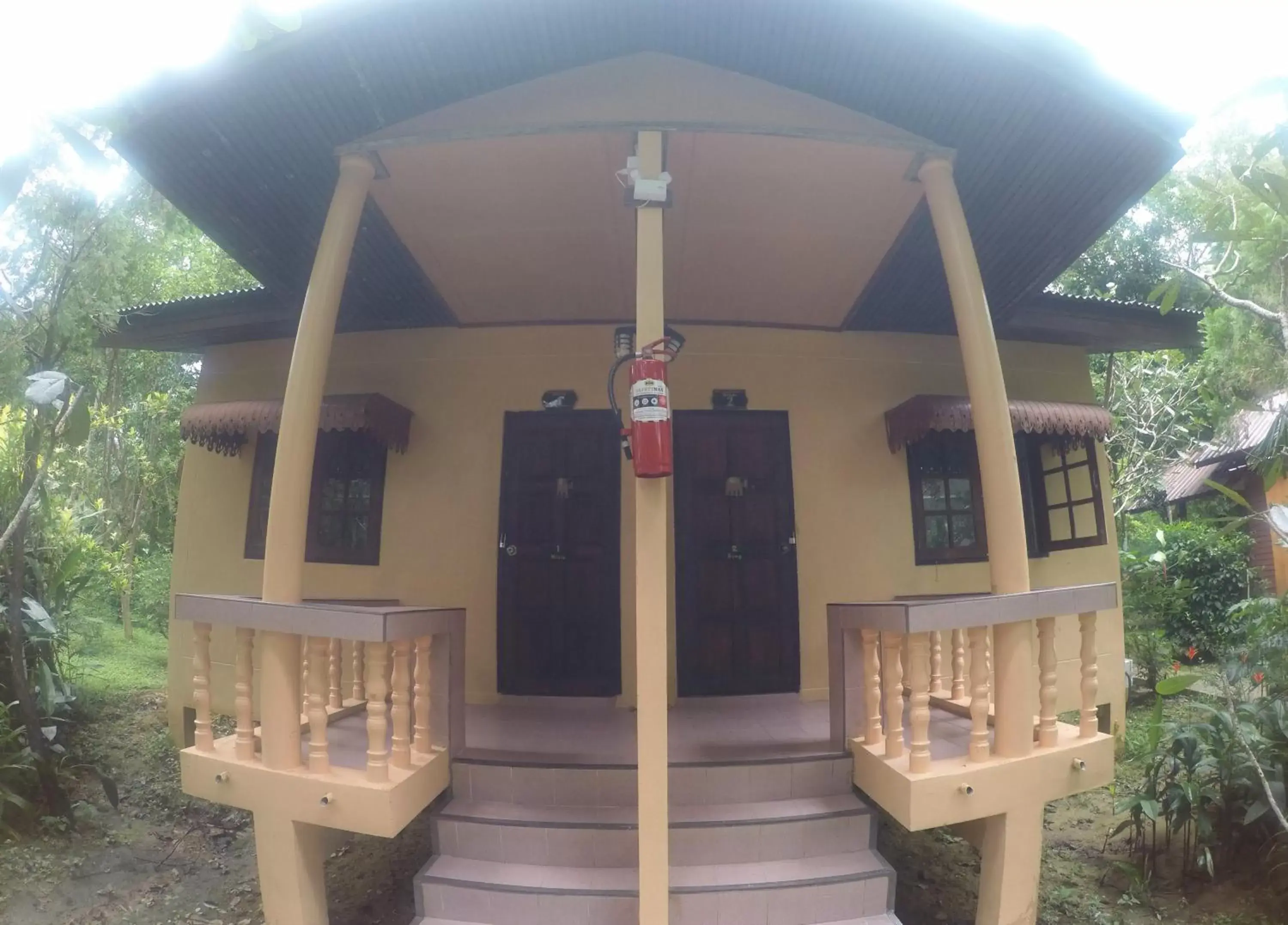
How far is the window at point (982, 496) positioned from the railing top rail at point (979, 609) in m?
1.98

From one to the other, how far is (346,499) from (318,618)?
8.19ft

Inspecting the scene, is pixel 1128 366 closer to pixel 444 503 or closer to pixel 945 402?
pixel 945 402

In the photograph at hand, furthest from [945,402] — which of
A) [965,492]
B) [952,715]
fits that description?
[952,715]

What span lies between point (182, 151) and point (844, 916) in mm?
3991

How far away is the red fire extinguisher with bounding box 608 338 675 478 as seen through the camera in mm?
2559

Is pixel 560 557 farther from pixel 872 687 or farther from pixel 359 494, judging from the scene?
pixel 872 687

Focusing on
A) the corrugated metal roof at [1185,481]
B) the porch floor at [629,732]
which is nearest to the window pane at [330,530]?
the porch floor at [629,732]

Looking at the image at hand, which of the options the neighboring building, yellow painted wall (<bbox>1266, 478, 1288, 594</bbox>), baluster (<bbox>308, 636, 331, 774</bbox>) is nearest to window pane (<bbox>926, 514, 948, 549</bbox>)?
the neighboring building

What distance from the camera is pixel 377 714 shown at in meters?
A: 2.74

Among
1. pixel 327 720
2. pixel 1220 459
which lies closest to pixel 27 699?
pixel 327 720

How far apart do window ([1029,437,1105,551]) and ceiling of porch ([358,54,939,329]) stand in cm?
209

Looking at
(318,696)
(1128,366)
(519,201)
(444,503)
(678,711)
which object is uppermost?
(1128,366)

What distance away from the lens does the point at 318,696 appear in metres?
2.79

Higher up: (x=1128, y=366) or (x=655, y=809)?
(x=1128, y=366)
